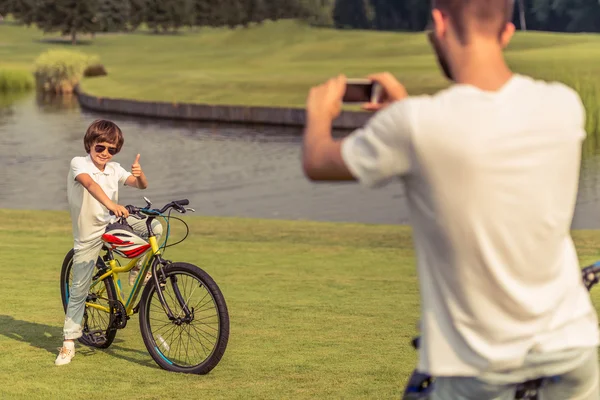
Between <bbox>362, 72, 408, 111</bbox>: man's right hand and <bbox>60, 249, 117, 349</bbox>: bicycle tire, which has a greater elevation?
<bbox>362, 72, 408, 111</bbox>: man's right hand

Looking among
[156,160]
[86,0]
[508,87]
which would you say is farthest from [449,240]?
[86,0]

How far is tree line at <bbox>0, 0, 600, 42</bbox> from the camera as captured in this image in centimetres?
11969

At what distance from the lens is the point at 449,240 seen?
2850mm

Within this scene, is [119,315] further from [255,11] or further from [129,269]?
[255,11]

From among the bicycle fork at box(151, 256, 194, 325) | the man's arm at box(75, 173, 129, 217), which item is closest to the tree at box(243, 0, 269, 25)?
the man's arm at box(75, 173, 129, 217)

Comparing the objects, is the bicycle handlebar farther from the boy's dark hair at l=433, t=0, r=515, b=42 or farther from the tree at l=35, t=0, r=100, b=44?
the tree at l=35, t=0, r=100, b=44

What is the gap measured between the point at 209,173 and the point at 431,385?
2945cm

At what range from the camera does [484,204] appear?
2.81 m

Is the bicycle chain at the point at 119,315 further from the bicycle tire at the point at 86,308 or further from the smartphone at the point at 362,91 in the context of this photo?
the smartphone at the point at 362,91

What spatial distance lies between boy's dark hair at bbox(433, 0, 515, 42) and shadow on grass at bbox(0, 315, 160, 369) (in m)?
4.91

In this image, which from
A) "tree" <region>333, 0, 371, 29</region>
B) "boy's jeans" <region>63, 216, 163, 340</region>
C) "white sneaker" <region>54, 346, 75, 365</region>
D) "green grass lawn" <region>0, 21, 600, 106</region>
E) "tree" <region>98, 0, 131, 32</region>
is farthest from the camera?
"tree" <region>333, 0, 371, 29</region>

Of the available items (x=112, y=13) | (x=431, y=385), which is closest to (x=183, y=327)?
(x=431, y=385)

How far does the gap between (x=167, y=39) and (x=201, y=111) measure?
7019 centimetres

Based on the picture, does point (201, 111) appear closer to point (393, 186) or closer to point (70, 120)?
point (70, 120)
